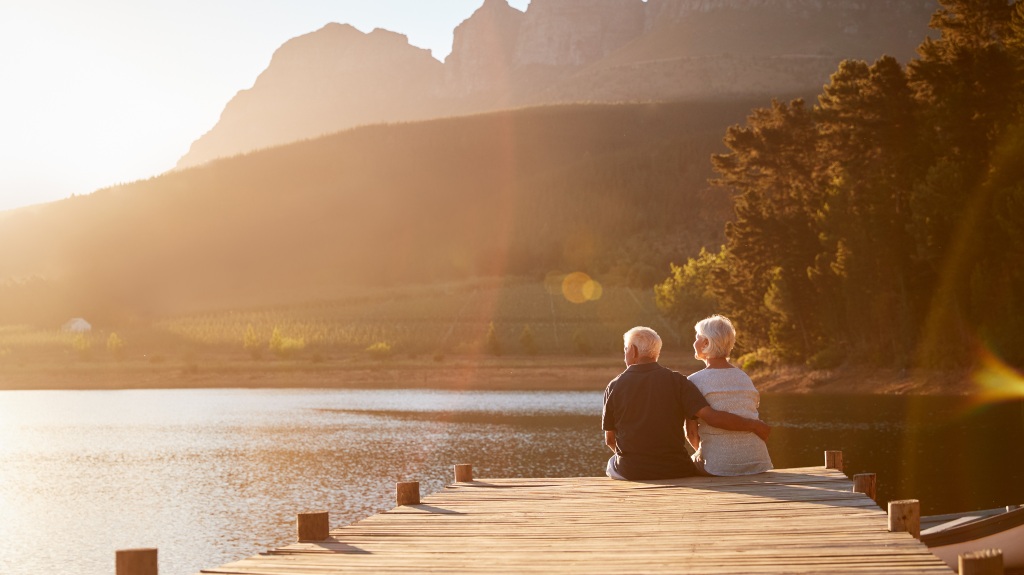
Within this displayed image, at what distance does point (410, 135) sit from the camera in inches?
7510

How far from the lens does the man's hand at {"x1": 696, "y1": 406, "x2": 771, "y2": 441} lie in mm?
10789

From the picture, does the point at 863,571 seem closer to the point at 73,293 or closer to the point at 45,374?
the point at 45,374

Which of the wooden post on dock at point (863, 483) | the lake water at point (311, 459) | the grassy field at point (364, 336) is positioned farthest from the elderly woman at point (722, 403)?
the grassy field at point (364, 336)

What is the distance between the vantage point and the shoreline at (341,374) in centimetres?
8438

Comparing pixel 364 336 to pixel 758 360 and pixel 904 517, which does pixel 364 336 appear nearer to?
pixel 758 360

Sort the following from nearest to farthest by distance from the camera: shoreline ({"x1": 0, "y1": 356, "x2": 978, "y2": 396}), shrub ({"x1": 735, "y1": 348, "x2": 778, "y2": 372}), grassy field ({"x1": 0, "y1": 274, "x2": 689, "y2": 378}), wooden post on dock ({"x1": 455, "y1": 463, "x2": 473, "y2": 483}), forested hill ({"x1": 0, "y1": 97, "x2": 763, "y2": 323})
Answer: wooden post on dock ({"x1": 455, "y1": 463, "x2": 473, "y2": 483}), shrub ({"x1": 735, "y1": 348, "x2": 778, "y2": 372}), shoreline ({"x1": 0, "y1": 356, "x2": 978, "y2": 396}), grassy field ({"x1": 0, "y1": 274, "x2": 689, "y2": 378}), forested hill ({"x1": 0, "y1": 97, "x2": 763, "y2": 323})

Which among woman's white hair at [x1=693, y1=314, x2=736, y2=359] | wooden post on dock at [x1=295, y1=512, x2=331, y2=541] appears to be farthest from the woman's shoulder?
wooden post on dock at [x1=295, y1=512, x2=331, y2=541]

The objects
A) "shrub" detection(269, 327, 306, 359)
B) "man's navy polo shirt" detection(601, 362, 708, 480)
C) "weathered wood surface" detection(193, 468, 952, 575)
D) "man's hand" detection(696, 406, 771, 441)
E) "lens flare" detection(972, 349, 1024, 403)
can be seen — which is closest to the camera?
"weathered wood surface" detection(193, 468, 952, 575)

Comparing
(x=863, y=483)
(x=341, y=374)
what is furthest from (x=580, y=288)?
(x=863, y=483)

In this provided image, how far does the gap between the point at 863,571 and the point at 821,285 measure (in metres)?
52.5

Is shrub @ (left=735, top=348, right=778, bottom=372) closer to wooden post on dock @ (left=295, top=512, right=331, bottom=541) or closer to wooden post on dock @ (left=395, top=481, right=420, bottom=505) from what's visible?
wooden post on dock @ (left=395, top=481, right=420, bottom=505)

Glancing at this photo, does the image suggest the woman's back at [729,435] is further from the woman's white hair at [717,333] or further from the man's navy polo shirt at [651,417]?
the woman's white hair at [717,333]

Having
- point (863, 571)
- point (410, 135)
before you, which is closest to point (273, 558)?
point (863, 571)

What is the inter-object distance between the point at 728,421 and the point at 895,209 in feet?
143
